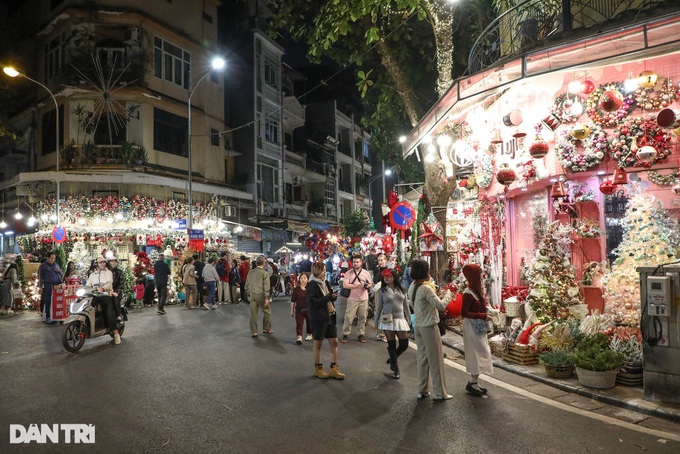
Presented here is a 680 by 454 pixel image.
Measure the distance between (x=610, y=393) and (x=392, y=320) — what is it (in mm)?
3352

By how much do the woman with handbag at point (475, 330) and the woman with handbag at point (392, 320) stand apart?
1449mm

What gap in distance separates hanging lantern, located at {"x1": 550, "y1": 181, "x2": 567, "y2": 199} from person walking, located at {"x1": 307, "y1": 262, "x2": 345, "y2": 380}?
18.3 feet

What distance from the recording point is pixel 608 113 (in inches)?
410

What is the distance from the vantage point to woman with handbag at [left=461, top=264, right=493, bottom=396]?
717cm

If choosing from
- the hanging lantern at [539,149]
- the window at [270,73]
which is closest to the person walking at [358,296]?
the hanging lantern at [539,149]

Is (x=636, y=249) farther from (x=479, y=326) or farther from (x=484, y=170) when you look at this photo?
(x=484, y=170)

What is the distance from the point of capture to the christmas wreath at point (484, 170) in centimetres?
1441

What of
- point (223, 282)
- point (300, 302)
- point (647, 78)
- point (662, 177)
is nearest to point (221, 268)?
point (223, 282)

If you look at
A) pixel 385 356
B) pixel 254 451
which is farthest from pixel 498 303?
Answer: pixel 254 451

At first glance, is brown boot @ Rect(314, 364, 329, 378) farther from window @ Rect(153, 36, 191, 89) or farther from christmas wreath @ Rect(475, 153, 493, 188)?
window @ Rect(153, 36, 191, 89)

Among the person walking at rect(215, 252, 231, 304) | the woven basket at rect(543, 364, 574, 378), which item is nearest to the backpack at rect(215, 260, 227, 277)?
the person walking at rect(215, 252, 231, 304)

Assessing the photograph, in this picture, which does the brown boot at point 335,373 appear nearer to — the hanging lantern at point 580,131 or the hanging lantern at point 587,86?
the hanging lantern at point 580,131

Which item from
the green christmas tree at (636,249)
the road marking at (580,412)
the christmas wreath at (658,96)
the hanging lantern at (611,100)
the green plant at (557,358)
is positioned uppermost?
the christmas wreath at (658,96)

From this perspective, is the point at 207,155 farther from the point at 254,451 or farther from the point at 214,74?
the point at 254,451
